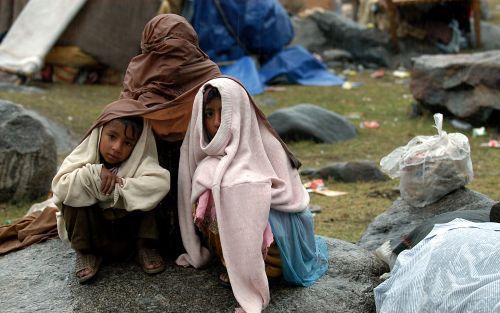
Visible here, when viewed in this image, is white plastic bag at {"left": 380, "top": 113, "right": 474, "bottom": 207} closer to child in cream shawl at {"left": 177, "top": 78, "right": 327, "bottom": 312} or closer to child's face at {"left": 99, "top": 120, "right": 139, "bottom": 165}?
child in cream shawl at {"left": 177, "top": 78, "right": 327, "bottom": 312}

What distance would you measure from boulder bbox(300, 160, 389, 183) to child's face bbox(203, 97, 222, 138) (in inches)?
182

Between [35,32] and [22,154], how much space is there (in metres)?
6.53

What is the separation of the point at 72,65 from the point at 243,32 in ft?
10.0

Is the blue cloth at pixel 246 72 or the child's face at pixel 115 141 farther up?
the child's face at pixel 115 141

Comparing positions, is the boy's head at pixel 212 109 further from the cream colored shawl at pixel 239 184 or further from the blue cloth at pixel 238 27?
the blue cloth at pixel 238 27

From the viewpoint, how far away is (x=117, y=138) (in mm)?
4410

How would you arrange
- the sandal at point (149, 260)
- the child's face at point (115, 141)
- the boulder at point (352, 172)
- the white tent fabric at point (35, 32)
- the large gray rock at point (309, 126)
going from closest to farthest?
the child's face at point (115, 141)
the sandal at point (149, 260)
the boulder at point (352, 172)
the large gray rock at point (309, 126)
the white tent fabric at point (35, 32)

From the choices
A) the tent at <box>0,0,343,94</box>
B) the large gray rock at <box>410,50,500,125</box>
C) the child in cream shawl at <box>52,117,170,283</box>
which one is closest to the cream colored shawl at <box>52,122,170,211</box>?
the child in cream shawl at <box>52,117,170,283</box>

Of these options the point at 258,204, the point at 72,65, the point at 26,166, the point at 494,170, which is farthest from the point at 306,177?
the point at 72,65

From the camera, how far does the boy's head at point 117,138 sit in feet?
14.4

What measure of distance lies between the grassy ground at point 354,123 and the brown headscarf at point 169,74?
2.47m

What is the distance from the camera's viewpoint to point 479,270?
3.98m

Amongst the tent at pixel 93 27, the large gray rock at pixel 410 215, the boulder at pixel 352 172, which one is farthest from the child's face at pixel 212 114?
the tent at pixel 93 27

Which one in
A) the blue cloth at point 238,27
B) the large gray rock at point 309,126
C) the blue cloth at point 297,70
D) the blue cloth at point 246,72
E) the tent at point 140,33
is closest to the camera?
the large gray rock at point 309,126
